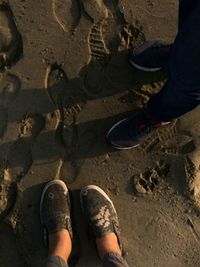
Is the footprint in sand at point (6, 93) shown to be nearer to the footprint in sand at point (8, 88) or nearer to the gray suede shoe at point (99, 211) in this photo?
the footprint in sand at point (8, 88)

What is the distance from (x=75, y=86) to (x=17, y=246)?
3.30 feet

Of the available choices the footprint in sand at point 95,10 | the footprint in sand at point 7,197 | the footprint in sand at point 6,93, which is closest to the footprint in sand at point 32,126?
the footprint in sand at point 6,93

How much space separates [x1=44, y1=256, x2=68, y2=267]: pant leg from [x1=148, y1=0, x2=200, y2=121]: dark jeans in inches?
41.3

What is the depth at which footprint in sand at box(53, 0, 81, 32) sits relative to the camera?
99.6 inches

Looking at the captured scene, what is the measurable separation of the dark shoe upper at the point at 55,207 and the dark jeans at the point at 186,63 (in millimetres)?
904

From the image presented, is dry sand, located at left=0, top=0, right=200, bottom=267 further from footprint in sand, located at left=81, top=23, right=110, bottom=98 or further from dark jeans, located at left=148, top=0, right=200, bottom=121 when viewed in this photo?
dark jeans, located at left=148, top=0, right=200, bottom=121

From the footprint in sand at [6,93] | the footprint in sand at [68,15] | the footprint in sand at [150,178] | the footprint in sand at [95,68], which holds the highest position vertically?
the footprint in sand at [68,15]

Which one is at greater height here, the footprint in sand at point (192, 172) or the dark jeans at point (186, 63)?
the dark jeans at point (186, 63)

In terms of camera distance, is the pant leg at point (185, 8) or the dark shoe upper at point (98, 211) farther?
the dark shoe upper at point (98, 211)

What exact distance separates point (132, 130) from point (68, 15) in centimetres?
83

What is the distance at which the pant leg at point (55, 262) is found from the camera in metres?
2.22

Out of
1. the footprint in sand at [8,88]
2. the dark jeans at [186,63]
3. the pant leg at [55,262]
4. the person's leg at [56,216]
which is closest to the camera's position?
the dark jeans at [186,63]

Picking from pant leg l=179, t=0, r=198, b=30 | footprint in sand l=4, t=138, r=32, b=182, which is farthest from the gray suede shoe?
pant leg l=179, t=0, r=198, b=30

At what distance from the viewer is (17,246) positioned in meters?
2.41
